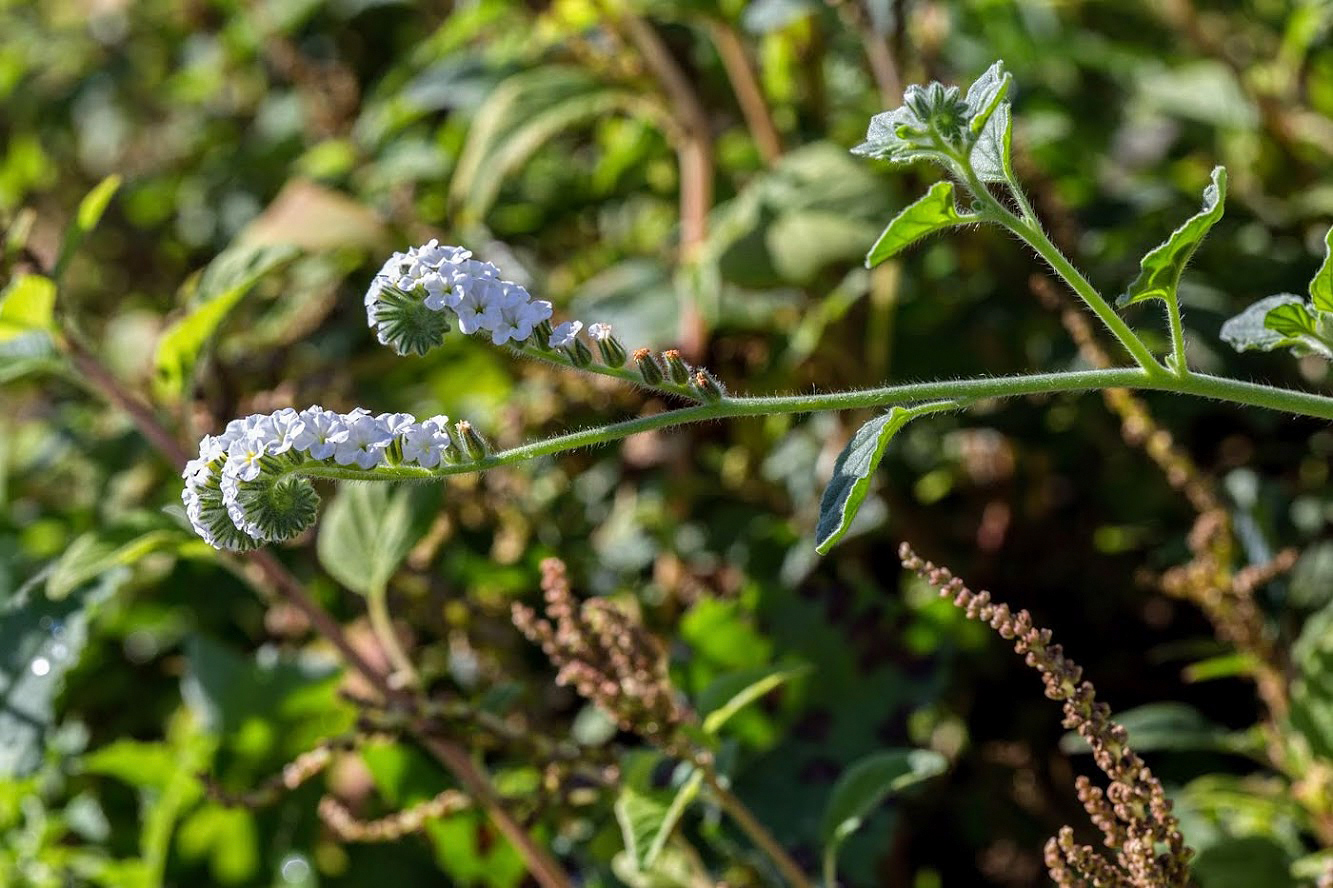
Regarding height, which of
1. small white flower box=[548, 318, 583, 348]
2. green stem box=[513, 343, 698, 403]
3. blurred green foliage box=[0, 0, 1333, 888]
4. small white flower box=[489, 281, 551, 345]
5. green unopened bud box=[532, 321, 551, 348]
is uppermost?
small white flower box=[489, 281, 551, 345]

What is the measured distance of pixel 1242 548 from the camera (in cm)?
136

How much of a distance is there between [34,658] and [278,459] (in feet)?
1.90

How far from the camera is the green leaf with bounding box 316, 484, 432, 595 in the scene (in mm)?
1267

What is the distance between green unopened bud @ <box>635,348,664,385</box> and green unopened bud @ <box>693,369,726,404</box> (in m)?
0.02

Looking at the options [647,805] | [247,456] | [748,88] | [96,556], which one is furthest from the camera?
[748,88]

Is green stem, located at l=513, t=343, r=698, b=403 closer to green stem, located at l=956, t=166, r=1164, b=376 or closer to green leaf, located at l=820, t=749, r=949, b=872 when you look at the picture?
green stem, located at l=956, t=166, r=1164, b=376

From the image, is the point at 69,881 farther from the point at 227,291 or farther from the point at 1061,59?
the point at 1061,59

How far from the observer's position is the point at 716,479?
1.70 m

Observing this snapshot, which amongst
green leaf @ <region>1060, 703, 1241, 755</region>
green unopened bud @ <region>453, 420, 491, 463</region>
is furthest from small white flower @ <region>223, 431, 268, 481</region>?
green leaf @ <region>1060, 703, 1241, 755</region>

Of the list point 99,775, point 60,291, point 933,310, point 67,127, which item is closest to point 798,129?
point 933,310

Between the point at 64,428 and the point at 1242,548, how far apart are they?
4.36 feet

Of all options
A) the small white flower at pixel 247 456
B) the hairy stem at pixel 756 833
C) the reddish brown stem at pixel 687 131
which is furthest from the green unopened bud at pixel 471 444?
the reddish brown stem at pixel 687 131

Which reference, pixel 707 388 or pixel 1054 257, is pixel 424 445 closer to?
pixel 707 388

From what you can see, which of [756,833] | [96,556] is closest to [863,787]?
[756,833]
